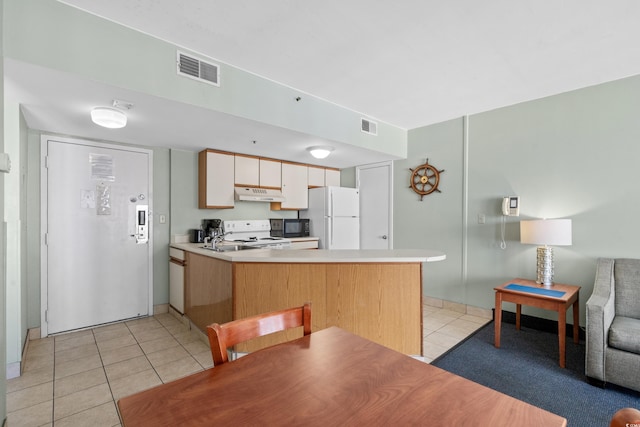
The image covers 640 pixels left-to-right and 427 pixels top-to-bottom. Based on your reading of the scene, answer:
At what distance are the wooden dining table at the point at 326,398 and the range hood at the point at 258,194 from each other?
3.19m

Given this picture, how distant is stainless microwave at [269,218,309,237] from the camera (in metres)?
4.79

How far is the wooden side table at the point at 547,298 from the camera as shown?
2.50 m

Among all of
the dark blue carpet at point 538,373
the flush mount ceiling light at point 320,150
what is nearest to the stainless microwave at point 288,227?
the flush mount ceiling light at point 320,150

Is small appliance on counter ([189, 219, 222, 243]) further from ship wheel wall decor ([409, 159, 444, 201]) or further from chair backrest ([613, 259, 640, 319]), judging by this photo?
chair backrest ([613, 259, 640, 319])

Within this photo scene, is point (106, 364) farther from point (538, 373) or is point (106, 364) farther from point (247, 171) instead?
point (538, 373)

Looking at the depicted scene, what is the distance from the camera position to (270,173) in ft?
14.8

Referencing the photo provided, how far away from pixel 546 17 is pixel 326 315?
2.58 meters

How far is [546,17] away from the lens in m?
2.01

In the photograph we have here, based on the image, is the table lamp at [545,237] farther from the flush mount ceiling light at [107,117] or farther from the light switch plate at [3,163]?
the light switch plate at [3,163]

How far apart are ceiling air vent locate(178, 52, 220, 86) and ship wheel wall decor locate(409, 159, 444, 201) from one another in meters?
2.94

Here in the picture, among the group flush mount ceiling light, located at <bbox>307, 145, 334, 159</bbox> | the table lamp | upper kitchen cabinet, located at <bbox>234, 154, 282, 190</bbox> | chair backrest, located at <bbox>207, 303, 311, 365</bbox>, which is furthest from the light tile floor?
flush mount ceiling light, located at <bbox>307, 145, 334, 159</bbox>

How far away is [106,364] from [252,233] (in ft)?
7.63

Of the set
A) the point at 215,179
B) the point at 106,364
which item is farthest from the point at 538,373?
the point at 215,179

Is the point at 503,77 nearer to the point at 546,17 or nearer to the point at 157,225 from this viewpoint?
the point at 546,17
